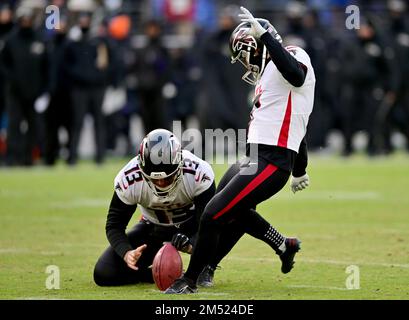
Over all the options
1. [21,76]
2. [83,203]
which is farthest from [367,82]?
[83,203]

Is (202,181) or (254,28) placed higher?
(254,28)

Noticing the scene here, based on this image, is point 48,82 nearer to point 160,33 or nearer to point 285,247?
point 160,33

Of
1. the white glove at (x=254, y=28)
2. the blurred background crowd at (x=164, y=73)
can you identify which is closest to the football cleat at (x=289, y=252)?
the white glove at (x=254, y=28)

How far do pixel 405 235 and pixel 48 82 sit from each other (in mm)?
9767

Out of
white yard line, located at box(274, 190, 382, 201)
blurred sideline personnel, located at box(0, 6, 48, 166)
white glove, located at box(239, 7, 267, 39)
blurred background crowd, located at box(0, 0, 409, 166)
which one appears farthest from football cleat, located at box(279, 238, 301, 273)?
blurred sideline personnel, located at box(0, 6, 48, 166)

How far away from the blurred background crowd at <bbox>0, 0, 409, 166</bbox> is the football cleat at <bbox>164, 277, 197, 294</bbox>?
10.7 metres

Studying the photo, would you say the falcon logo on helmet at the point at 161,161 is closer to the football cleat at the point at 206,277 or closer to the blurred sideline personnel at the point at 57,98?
the football cleat at the point at 206,277

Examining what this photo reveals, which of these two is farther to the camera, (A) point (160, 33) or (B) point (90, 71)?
(A) point (160, 33)

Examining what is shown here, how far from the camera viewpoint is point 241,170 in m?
7.60

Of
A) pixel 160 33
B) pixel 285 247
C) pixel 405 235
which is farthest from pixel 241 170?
pixel 160 33

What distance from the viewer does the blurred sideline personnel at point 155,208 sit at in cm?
773

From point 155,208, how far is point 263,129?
1108mm

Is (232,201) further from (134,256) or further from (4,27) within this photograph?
(4,27)

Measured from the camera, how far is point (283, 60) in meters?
7.31
